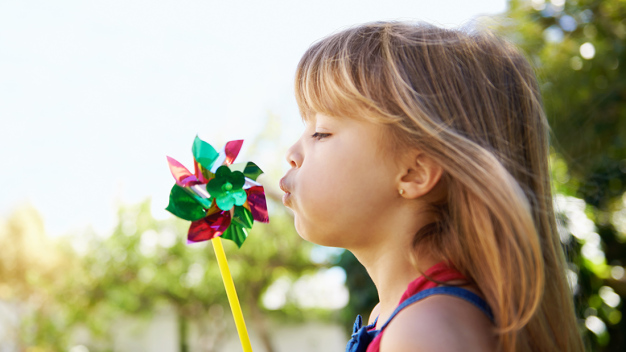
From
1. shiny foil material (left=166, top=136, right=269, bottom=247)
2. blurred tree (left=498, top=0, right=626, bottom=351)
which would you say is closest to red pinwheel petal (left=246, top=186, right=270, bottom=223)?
shiny foil material (left=166, top=136, right=269, bottom=247)

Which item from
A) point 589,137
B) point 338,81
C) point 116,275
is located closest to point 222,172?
point 338,81

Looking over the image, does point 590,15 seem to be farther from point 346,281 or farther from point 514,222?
point 514,222

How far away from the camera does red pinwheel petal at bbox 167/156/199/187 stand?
34.1 inches

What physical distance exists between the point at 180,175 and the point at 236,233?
5.4 inches

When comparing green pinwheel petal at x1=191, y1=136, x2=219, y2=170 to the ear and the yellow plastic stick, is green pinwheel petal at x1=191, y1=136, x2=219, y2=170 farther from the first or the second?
the ear

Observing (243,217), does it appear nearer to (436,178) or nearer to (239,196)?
(239,196)

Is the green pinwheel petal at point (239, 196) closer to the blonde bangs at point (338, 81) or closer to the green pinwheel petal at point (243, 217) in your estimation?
the green pinwheel petal at point (243, 217)

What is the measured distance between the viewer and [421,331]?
Result: 1.96 feet

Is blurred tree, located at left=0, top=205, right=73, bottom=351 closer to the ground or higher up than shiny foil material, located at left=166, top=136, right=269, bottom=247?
closer to the ground

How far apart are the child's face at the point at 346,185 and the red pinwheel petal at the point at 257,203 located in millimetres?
130

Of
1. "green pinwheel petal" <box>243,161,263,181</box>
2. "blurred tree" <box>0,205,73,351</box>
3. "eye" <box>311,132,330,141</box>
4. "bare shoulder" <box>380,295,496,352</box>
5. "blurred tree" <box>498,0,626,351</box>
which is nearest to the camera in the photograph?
"bare shoulder" <box>380,295,496,352</box>

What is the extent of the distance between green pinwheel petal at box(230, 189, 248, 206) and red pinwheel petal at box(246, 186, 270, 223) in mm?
24

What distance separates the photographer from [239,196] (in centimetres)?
89

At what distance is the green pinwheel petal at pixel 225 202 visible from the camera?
2.87 ft
